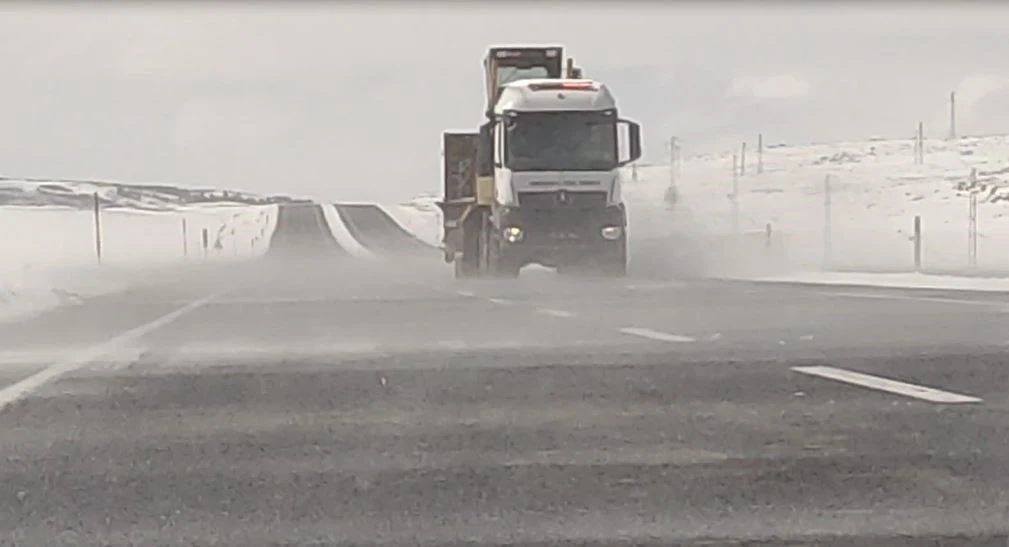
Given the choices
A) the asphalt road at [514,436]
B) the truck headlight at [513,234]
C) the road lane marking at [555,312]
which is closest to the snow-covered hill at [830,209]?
the truck headlight at [513,234]

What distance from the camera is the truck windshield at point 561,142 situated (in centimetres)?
3041

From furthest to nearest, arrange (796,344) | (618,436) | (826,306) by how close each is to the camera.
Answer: (826,306) → (796,344) → (618,436)

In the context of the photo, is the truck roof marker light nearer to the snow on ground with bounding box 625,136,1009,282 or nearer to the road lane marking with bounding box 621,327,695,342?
the snow on ground with bounding box 625,136,1009,282

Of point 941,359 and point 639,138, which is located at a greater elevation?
point 639,138

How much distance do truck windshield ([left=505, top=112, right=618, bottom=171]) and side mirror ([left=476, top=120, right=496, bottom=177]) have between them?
1.25 meters

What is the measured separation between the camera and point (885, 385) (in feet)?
33.1

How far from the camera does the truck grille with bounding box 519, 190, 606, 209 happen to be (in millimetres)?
30875

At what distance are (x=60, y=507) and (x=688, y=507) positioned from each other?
2387 millimetres

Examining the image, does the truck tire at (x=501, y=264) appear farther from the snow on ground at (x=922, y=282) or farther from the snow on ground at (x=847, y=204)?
the snow on ground at (x=922, y=282)

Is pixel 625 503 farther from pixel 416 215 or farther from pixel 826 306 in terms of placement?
pixel 416 215

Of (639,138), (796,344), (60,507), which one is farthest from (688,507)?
(639,138)

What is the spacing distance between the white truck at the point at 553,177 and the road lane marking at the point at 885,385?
1943 centimetres

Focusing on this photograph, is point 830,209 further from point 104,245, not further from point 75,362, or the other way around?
point 75,362

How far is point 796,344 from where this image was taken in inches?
528
